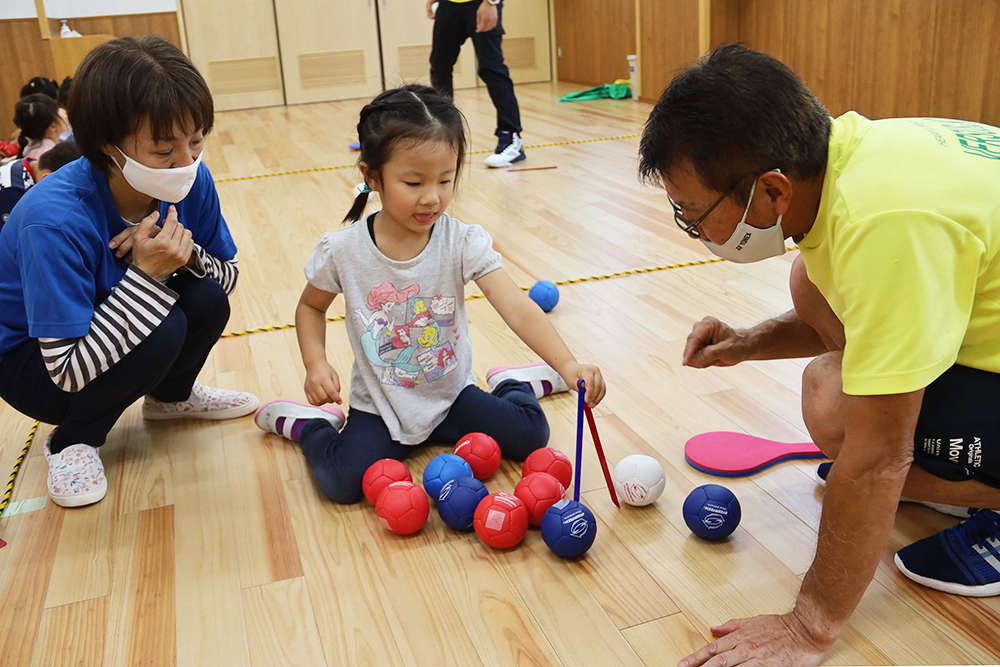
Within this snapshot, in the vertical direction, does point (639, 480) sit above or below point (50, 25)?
below

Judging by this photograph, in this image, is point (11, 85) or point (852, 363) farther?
point (11, 85)

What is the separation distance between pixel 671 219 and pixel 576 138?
225 centimetres

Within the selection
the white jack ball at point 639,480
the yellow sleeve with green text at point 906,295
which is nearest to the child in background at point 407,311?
the white jack ball at point 639,480

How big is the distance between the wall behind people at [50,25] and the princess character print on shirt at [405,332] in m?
6.41

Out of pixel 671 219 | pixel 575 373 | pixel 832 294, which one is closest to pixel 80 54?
pixel 671 219

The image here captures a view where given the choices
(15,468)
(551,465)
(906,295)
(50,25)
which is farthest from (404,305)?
(50,25)

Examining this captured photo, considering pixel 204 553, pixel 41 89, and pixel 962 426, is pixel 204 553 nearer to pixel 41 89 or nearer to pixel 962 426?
pixel 962 426

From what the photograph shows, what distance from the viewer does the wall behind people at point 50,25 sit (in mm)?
7203

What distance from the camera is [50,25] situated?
7426 millimetres

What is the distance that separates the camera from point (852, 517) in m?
1.07

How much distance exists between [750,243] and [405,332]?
785 millimetres

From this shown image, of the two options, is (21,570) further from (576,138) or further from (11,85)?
(11,85)

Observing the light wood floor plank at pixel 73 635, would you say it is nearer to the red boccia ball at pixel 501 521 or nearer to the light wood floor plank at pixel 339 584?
the light wood floor plank at pixel 339 584

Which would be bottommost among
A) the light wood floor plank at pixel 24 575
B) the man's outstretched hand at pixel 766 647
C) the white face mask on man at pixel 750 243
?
the light wood floor plank at pixel 24 575
